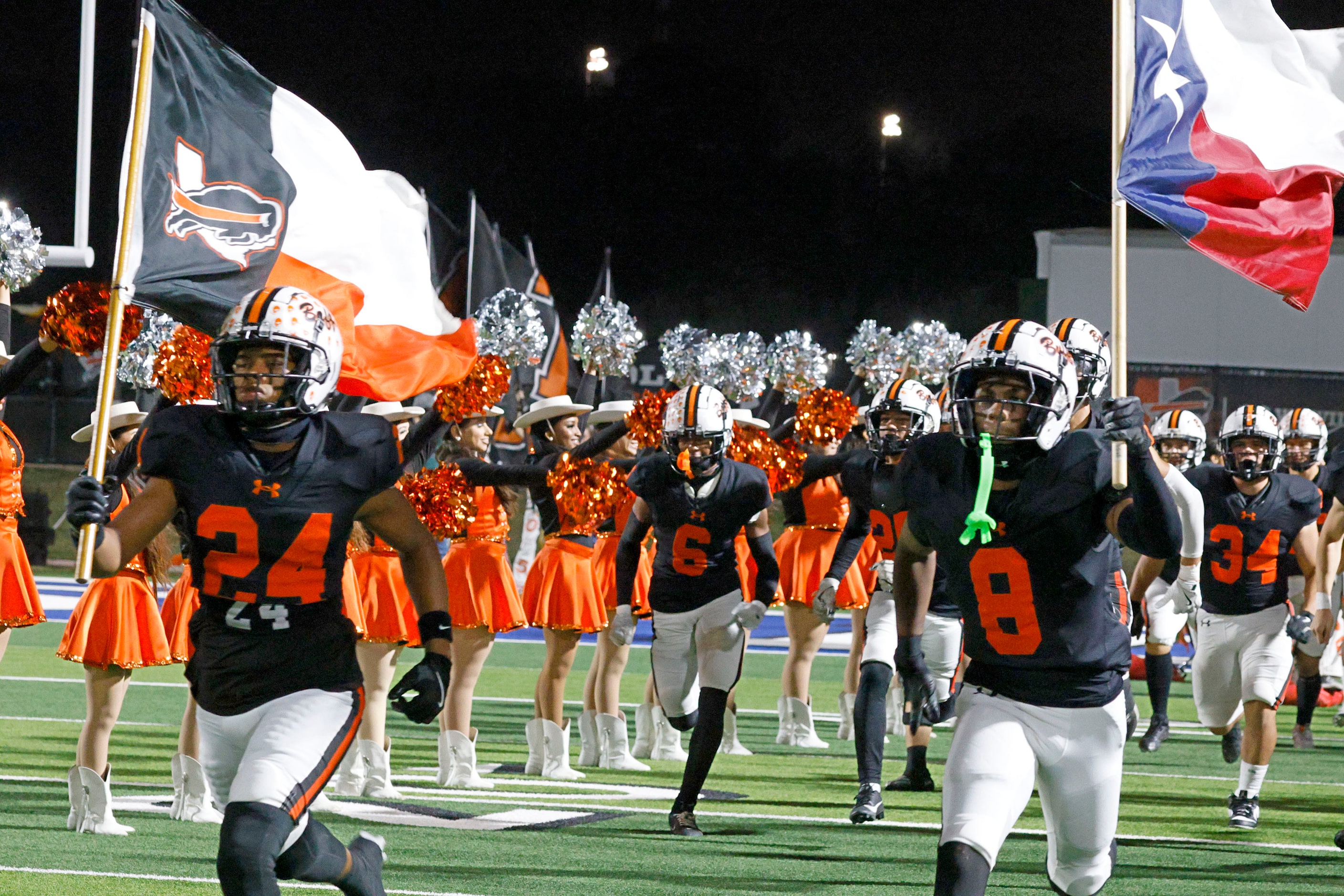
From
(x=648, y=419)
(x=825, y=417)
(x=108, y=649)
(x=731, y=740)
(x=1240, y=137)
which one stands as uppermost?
(x=1240, y=137)

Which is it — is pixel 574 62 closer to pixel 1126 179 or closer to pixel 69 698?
pixel 69 698

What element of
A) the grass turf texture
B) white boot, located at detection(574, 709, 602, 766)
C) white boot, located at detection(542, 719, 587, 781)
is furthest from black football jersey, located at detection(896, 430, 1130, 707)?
white boot, located at detection(574, 709, 602, 766)

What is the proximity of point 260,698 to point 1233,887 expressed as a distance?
155 inches

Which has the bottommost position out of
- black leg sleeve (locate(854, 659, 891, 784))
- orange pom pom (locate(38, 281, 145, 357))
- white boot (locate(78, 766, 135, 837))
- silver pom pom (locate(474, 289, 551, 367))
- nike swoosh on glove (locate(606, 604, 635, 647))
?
white boot (locate(78, 766, 135, 837))

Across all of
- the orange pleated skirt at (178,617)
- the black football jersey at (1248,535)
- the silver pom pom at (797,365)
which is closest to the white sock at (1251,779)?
the black football jersey at (1248,535)

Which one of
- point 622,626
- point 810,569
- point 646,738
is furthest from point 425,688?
point 810,569

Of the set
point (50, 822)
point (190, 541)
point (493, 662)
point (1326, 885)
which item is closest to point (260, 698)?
point (190, 541)

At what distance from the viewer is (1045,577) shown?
4484 millimetres

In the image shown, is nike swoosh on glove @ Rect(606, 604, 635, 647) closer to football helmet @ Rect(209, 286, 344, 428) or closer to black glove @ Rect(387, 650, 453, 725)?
black glove @ Rect(387, 650, 453, 725)

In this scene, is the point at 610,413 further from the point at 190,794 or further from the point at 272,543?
the point at 272,543

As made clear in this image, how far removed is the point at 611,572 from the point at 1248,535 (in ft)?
13.2

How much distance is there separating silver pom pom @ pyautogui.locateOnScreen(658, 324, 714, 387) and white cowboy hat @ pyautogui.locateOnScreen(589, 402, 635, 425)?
0.82 m

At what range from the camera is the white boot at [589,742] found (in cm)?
977

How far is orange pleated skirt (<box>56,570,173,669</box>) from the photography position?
7.04 meters
